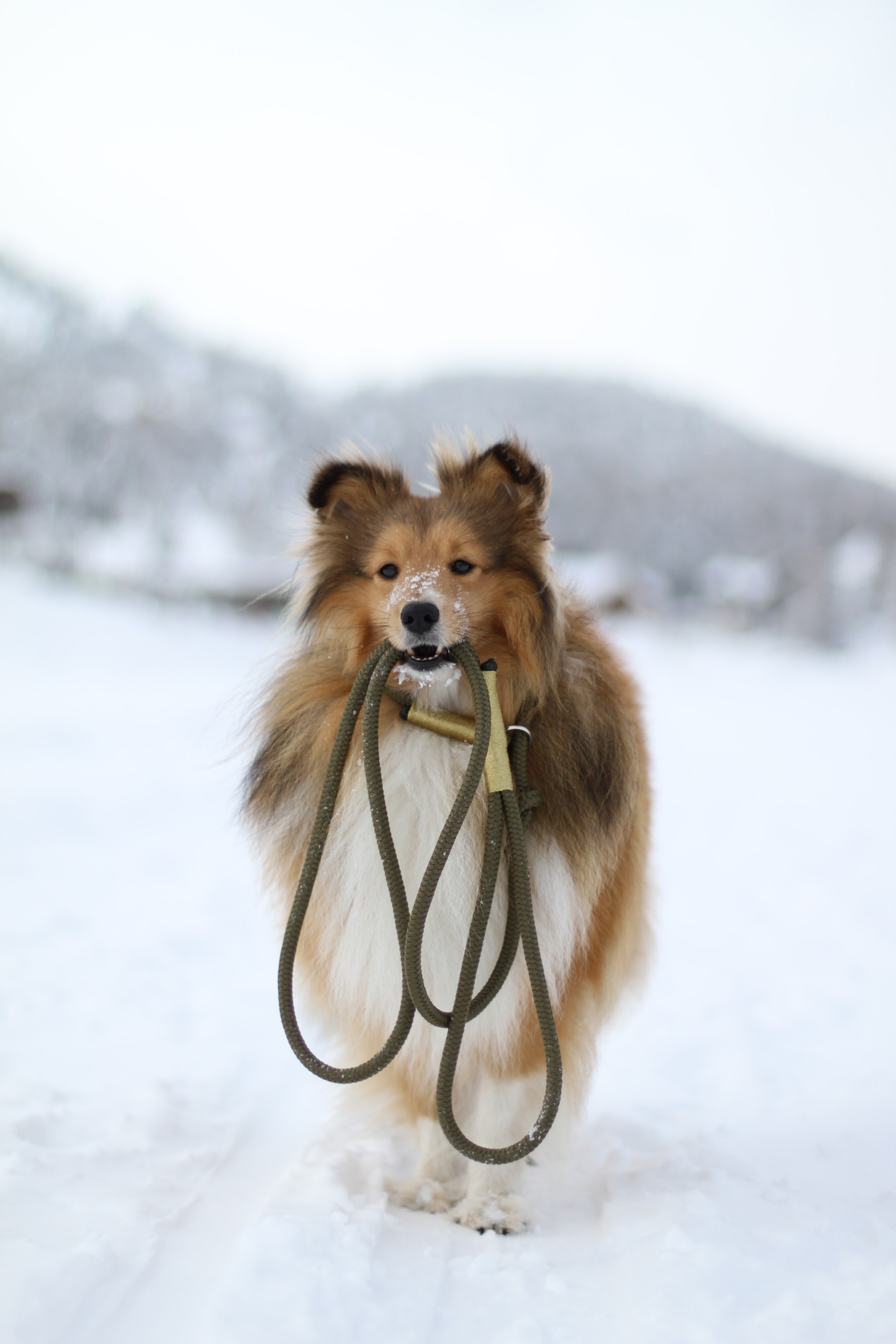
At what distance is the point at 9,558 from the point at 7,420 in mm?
3084

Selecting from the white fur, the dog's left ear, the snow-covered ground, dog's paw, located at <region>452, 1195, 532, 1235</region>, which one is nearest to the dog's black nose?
the white fur

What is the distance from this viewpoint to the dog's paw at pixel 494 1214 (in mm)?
2154

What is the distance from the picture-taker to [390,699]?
2.23 m

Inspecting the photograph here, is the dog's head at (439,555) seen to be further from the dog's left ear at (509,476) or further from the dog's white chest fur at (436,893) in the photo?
the dog's white chest fur at (436,893)

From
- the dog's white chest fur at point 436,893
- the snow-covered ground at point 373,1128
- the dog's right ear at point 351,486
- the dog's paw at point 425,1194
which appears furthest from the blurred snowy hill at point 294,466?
the dog's paw at point 425,1194

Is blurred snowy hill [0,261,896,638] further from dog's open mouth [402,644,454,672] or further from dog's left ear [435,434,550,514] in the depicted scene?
dog's open mouth [402,644,454,672]

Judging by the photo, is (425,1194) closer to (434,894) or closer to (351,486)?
(434,894)

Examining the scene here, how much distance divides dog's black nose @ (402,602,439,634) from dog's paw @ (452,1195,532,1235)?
4.67ft

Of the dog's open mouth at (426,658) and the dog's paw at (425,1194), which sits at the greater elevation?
the dog's open mouth at (426,658)

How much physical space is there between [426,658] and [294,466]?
14592mm

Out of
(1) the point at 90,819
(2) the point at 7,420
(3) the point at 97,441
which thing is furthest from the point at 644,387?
(1) the point at 90,819

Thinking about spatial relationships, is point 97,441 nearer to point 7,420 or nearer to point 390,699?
point 7,420

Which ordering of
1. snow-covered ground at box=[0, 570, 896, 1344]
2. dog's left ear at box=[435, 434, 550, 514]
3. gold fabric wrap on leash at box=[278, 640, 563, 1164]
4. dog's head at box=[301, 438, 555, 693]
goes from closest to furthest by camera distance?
1. snow-covered ground at box=[0, 570, 896, 1344]
2. gold fabric wrap on leash at box=[278, 640, 563, 1164]
3. dog's head at box=[301, 438, 555, 693]
4. dog's left ear at box=[435, 434, 550, 514]

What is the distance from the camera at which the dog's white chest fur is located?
218cm
